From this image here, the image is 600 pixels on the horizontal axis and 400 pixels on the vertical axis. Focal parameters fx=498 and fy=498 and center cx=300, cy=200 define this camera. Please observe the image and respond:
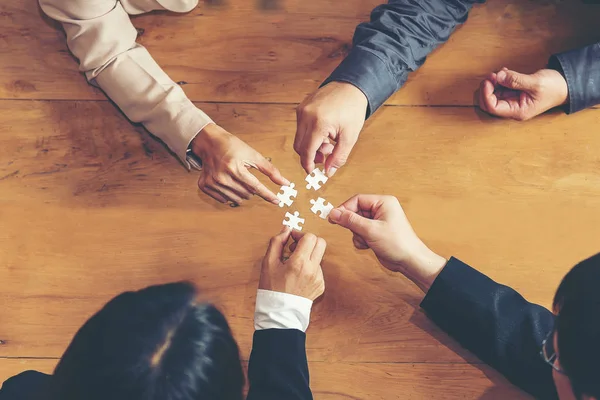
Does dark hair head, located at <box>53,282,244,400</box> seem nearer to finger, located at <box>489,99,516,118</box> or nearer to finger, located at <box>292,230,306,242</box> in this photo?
finger, located at <box>292,230,306,242</box>

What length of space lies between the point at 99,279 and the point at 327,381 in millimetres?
587

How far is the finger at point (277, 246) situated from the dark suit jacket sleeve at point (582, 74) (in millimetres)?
764

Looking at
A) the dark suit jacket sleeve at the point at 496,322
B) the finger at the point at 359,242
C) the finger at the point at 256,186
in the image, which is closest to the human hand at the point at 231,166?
the finger at the point at 256,186

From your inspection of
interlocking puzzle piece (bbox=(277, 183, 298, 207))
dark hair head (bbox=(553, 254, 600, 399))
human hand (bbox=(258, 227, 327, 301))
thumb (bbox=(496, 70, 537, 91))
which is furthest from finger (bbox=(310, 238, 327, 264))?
thumb (bbox=(496, 70, 537, 91))

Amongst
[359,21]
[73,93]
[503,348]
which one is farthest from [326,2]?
[503,348]

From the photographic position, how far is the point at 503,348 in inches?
41.7

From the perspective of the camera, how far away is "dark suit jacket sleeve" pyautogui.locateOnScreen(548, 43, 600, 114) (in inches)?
47.6

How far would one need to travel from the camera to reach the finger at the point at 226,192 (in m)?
1.18

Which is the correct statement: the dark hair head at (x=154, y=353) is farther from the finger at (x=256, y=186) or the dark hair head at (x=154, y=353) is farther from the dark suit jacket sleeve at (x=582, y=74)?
the dark suit jacket sleeve at (x=582, y=74)

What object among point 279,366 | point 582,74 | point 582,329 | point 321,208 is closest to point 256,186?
point 321,208

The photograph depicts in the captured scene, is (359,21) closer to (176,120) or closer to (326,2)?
(326,2)

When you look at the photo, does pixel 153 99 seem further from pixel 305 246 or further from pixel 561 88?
pixel 561 88

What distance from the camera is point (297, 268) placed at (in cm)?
110

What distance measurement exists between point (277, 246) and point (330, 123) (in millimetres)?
300
